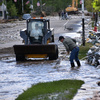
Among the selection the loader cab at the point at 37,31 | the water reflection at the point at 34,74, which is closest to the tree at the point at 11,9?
the loader cab at the point at 37,31

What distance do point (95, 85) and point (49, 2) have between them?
137 meters

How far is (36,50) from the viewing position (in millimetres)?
21125

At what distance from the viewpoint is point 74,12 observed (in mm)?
122250

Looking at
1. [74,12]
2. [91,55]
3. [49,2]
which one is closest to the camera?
[91,55]

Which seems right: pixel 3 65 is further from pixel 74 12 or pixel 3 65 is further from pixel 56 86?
pixel 74 12

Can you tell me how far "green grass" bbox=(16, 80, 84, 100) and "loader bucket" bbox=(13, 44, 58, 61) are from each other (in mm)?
7106

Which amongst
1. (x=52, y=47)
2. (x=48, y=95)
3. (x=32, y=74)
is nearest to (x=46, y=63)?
(x=52, y=47)

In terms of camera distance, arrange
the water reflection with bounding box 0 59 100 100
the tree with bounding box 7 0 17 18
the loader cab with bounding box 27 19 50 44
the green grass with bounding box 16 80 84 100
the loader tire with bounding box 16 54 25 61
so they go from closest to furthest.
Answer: the green grass with bounding box 16 80 84 100 → the water reflection with bounding box 0 59 100 100 → the loader tire with bounding box 16 54 25 61 → the loader cab with bounding box 27 19 50 44 → the tree with bounding box 7 0 17 18

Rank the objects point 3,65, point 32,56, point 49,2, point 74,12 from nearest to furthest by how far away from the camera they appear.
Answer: point 3,65 < point 32,56 < point 74,12 < point 49,2

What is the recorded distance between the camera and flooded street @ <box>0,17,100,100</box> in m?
12.5

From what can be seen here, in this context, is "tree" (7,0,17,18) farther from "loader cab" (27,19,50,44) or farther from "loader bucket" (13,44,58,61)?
"loader bucket" (13,44,58,61)

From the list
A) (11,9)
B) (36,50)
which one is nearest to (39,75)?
(36,50)

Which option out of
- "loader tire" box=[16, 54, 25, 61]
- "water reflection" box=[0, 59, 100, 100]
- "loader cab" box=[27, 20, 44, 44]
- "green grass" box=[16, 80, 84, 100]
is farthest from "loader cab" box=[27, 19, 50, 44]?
"green grass" box=[16, 80, 84, 100]

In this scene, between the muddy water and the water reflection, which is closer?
the muddy water
